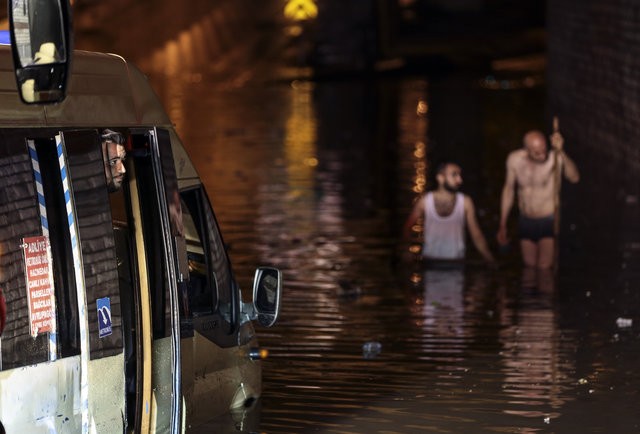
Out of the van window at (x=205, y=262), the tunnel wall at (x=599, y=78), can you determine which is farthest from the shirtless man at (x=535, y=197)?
the tunnel wall at (x=599, y=78)

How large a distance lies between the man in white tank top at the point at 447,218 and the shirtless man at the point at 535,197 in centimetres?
31

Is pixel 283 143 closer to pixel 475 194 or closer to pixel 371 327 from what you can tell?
pixel 475 194

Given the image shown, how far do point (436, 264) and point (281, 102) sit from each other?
21.5 meters

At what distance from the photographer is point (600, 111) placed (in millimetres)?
27172

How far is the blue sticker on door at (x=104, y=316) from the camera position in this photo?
644cm

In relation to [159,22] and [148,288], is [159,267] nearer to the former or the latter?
[148,288]

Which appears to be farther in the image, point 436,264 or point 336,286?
point 436,264

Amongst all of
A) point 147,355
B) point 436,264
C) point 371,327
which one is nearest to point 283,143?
point 436,264

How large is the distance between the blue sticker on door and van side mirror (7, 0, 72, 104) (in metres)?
1.06

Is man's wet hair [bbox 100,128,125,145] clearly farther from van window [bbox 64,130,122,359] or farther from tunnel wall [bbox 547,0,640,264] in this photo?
tunnel wall [bbox 547,0,640,264]

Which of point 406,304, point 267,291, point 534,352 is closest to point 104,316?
point 267,291

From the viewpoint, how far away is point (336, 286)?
14148 mm

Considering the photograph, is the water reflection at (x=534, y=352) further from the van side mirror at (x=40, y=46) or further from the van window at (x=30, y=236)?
the van side mirror at (x=40, y=46)

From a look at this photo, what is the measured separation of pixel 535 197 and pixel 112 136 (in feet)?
28.2
